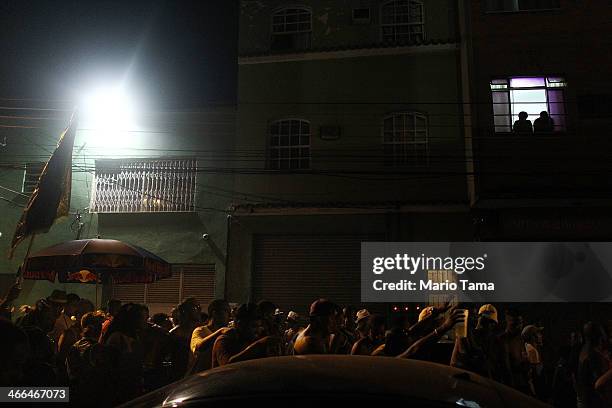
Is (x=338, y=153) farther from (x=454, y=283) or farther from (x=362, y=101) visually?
(x=454, y=283)

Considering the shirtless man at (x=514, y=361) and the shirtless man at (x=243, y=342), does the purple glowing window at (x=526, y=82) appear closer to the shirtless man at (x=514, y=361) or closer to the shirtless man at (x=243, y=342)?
the shirtless man at (x=514, y=361)

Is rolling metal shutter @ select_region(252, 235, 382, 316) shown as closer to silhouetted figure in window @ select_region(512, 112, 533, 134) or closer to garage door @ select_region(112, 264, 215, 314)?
garage door @ select_region(112, 264, 215, 314)

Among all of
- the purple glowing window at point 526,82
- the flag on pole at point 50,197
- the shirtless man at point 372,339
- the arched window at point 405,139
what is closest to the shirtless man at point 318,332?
the shirtless man at point 372,339

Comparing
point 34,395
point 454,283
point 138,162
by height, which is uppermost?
point 138,162

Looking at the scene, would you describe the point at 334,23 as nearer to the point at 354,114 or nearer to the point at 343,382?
the point at 354,114

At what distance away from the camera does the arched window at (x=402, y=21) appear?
636 inches

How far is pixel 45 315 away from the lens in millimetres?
7172

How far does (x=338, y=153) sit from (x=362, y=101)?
5.48ft

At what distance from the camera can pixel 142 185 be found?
53.0ft

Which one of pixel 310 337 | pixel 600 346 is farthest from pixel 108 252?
pixel 600 346

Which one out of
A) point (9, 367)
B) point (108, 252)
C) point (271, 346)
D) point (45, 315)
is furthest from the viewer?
point (108, 252)

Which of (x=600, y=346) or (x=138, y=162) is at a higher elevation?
(x=138, y=162)

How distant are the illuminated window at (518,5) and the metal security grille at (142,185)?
9375 mm

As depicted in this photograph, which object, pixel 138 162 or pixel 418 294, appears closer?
pixel 418 294
